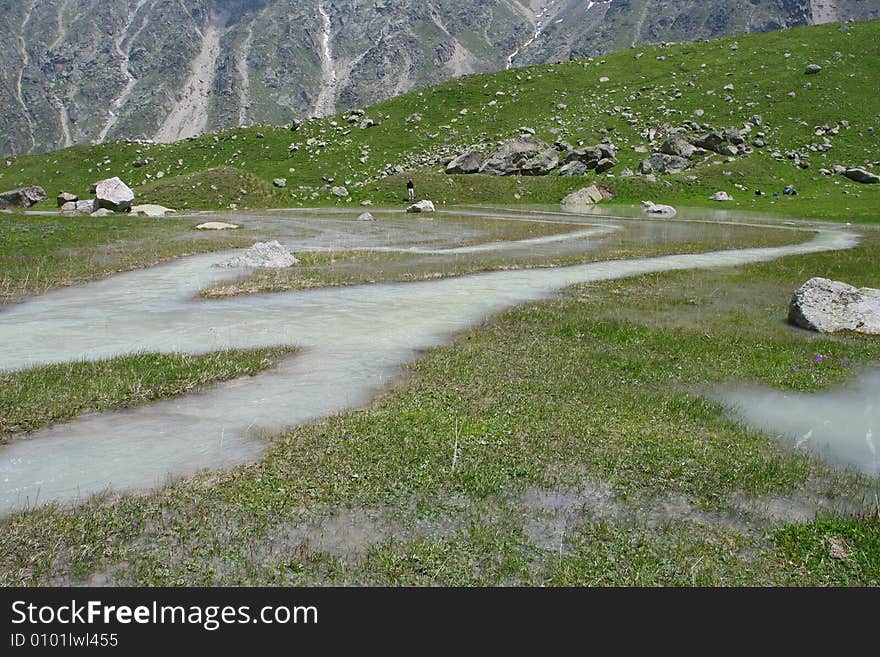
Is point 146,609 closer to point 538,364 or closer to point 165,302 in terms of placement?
point 538,364

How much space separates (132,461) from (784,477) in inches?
434

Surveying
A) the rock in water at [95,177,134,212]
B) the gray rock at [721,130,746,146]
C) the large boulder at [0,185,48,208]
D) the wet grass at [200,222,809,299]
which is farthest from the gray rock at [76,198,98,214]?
the gray rock at [721,130,746,146]

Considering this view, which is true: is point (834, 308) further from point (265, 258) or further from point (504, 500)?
point (265, 258)

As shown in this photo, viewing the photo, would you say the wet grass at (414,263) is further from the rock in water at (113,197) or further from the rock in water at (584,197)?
the rock in water at (113,197)

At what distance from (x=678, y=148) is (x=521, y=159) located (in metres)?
26.7

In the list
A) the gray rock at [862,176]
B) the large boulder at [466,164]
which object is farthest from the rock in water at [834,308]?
the gray rock at [862,176]

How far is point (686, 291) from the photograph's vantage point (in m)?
27.2

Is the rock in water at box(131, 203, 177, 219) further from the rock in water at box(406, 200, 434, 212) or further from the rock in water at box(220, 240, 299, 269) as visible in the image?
the rock in water at box(220, 240, 299, 269)

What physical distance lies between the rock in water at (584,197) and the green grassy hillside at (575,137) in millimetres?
3174

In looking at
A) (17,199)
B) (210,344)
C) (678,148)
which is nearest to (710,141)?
(678,148)

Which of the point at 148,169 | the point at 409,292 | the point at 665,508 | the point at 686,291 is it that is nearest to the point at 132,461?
the point at 665,508

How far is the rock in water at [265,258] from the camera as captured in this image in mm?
32688

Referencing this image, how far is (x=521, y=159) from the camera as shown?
102 metres

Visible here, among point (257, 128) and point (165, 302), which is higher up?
point (257, 128)
